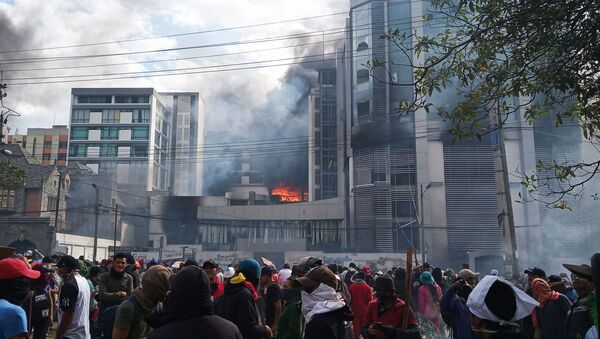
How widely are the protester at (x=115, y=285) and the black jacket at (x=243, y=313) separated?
2.57 metres

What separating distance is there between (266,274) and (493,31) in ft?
15.4

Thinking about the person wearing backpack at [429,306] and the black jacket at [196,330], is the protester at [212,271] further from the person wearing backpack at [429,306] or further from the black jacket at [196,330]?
the black jacket at [196,330]

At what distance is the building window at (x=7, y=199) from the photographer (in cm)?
4609

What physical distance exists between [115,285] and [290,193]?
74.2 meters

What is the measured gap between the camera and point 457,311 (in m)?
6.41

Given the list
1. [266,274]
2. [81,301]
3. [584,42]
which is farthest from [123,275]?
[584,42]

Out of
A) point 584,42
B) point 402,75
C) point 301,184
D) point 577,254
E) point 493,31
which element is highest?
point 402,75

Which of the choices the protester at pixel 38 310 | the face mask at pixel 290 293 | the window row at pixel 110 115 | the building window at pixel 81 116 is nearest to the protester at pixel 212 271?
the face mask at pixel 290 293

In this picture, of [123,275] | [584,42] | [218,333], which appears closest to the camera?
[218,333]

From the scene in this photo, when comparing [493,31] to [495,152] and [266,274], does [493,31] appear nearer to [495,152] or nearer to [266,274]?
[266,274]

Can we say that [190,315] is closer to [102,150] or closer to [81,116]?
[102,150]

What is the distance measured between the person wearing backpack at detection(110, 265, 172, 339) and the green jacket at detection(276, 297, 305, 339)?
4.74 feet

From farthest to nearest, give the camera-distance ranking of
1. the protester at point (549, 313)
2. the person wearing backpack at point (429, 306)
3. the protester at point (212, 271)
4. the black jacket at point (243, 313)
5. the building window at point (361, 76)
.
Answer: the building window at point (361, 76), the person wearing backpack at point (429, 306), the protester at point (212, 271), the protester at point (549, 313), the black jacket at point (243, 313)

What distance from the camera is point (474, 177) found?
44406 mm
